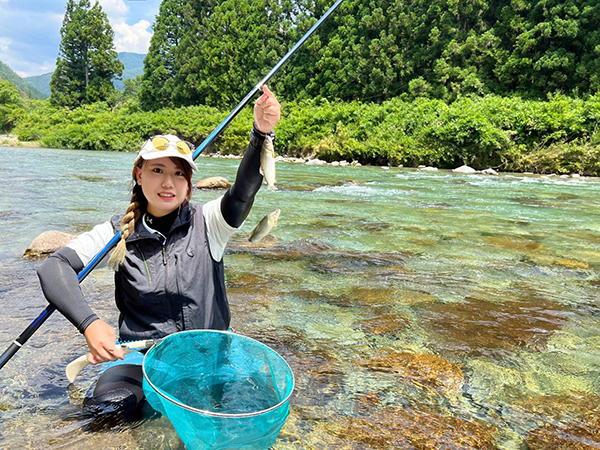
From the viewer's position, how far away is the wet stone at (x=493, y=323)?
305 cm

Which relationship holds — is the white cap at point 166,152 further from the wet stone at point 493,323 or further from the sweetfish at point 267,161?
the wet stone at point 493,323

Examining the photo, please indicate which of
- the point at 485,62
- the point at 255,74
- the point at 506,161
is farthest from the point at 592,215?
the point at 255,74

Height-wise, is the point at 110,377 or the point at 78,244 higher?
the point at 78,244

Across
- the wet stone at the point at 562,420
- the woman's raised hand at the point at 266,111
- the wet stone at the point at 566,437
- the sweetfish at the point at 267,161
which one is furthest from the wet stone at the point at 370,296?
the woman's raised hand at the point at 266,111

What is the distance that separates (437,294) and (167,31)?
233 feet

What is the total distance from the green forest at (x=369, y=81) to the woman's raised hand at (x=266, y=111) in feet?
71.9

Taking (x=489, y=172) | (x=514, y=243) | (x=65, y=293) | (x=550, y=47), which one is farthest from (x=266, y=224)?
(x=550, y=47)

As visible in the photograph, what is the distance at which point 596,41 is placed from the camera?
31562 millimetres

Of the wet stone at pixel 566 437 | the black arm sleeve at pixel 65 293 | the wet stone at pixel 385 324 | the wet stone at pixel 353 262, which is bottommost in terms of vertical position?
the wet stone at pixel 353 262

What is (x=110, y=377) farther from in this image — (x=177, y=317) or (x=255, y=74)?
(x=255, y=74)

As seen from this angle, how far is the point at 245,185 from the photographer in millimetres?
2051

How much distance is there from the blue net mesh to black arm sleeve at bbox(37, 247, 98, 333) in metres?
0.31

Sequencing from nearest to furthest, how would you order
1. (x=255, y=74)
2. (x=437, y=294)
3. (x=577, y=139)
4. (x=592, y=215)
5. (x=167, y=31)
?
(x=437, y=294) < (x=592, y=215) < (x=577, y=139) < (x=255, y=74) < (x=167, y=31)

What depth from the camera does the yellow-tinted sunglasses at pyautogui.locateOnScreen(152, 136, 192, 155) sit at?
1.98 metres
